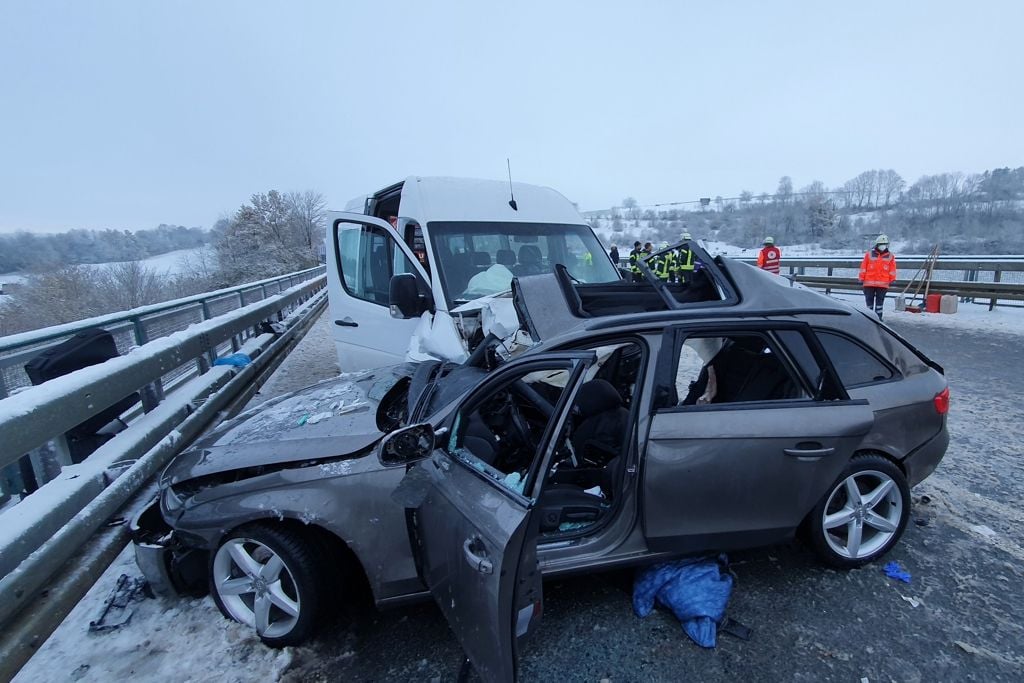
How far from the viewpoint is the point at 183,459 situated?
2.63 meters

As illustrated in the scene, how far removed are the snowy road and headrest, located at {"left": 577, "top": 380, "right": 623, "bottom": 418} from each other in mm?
989

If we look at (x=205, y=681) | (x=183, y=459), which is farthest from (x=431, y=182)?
(x=205, y=681)

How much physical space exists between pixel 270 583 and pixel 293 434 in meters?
0.70

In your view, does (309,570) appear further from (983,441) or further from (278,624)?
(983,441)

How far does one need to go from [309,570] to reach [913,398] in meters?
3.32

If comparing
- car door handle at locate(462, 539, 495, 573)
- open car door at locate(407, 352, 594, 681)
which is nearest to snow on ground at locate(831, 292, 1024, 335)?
open car door at locate(407, 352, 594, 681)

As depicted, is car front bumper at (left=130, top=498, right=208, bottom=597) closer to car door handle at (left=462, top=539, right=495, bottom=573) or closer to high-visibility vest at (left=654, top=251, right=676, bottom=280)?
car door handle at (left=462, top=539, right=495, bottom=573)

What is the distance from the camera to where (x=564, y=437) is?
9.39 ft

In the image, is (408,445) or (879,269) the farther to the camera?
(879,269)

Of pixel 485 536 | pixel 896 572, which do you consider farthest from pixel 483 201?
pixel 896 572

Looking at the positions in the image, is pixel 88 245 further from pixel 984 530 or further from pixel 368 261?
pixel 984 530

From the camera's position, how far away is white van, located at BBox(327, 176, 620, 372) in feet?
13.8

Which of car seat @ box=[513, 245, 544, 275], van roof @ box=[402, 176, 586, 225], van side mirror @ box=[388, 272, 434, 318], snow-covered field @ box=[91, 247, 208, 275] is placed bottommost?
van side mirror @ box=[388, 272, 434, 318]

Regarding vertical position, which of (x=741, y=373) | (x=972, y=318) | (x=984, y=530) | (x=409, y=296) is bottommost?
(x=972, y=318)
